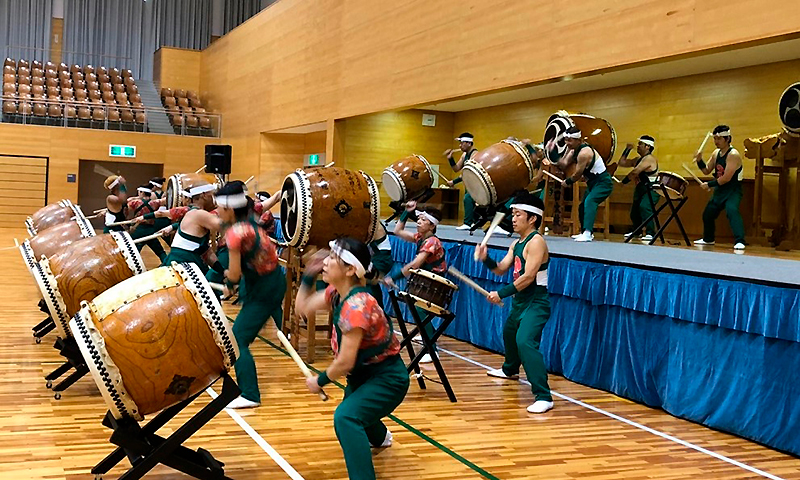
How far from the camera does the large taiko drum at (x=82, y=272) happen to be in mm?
4371

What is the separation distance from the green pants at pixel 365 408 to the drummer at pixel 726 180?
18.7 feet

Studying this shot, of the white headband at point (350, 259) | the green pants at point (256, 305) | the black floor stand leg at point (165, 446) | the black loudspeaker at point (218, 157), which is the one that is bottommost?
the black floor stand leg at point (165, 446)

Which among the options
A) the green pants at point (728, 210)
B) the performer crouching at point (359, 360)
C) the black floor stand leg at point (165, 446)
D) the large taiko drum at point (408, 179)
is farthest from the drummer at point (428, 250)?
the green pants at point (728, 210)

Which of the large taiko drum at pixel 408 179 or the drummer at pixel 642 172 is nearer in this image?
the drummer at pixel 642 172

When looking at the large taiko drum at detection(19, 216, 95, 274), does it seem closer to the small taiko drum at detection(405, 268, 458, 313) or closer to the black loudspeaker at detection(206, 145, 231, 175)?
the small taiko drum at detection(405, 268, 458, 313)

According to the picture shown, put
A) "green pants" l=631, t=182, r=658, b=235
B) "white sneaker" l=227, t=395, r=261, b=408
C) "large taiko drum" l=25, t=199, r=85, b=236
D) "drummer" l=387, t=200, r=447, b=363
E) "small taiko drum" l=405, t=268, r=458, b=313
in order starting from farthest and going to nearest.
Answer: "green pants" l=631, t=182, r=658, b=235 → "large taiko drum" l=25, t=199, r=85, b=236 → "drummer" l=387, t=200, r=447, b=363 → "small taiko drum" l=405, t=268, r=458, b=313 → "white sneaker" l=227, t=395, r=261, b=408

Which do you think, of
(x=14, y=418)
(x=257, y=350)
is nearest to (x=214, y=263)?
(x=257, y=350)

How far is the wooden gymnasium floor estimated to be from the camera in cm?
385

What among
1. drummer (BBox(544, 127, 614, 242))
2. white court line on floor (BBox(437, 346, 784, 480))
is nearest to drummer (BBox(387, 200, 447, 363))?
white court line on floor (BBox(437, 346, 784, 480))

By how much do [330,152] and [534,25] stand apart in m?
5.79

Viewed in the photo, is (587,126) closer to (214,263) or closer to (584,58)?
(584,58)

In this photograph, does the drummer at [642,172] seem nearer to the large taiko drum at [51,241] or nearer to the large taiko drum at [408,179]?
the large taiko drum at [408,179]

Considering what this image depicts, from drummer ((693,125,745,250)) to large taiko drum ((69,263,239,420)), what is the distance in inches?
248

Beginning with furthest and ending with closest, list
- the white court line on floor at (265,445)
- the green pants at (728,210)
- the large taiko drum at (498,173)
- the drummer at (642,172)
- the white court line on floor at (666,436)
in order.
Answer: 1. the drummer at (642,172)
2. the green pants at (728,210)
3. the large taiko drum at (498,173)
4. the white court line on floor at (666,436)
5. the white court line on floor at (265,445)
